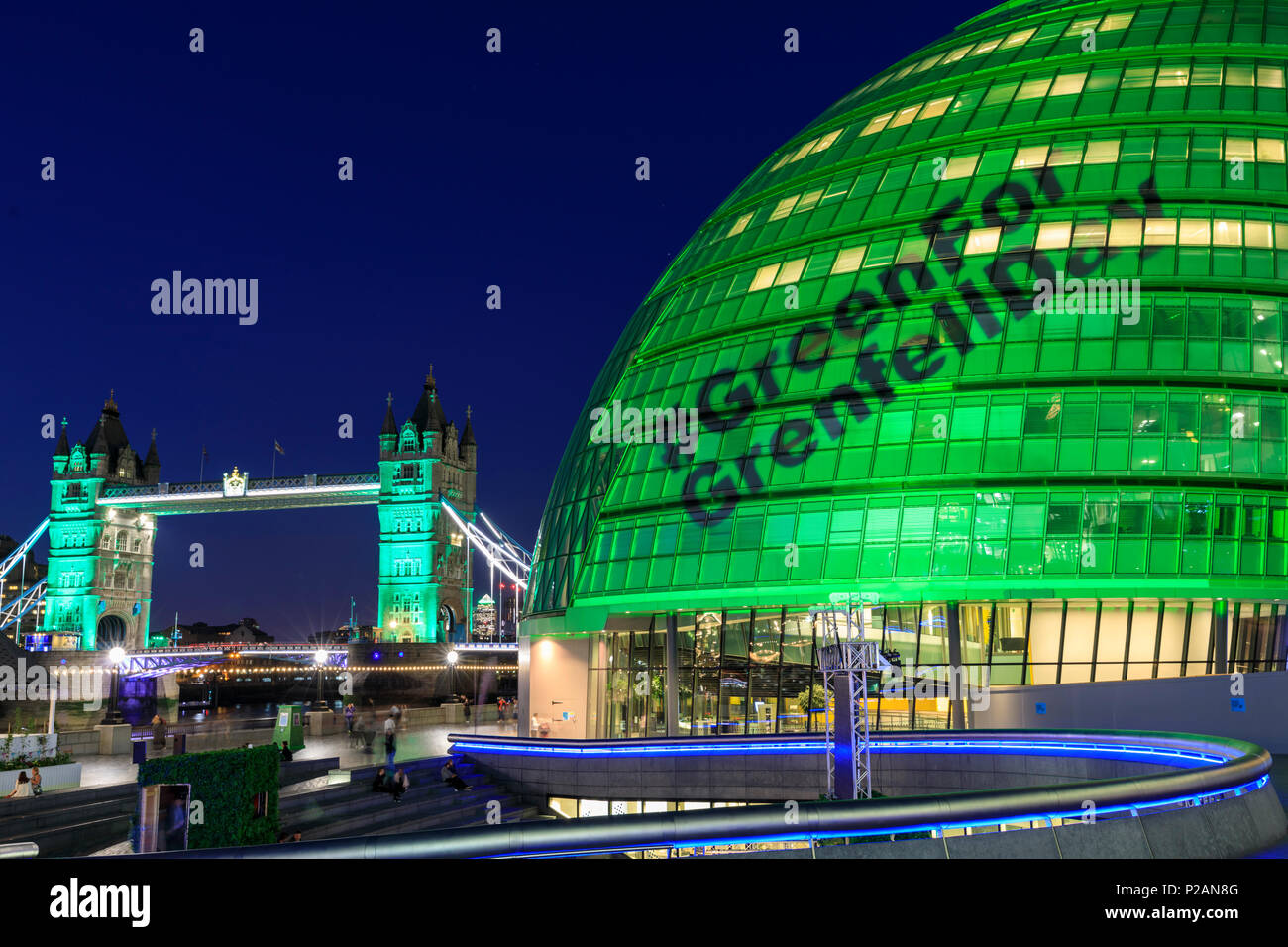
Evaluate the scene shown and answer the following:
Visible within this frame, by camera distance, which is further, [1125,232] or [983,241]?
[983,241]

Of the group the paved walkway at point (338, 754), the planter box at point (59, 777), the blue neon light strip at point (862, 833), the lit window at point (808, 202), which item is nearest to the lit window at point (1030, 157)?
A: the lit window at point (808, 202)

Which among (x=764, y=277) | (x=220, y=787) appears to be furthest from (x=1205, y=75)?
(x=220, y=787)

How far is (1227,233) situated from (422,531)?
509 ft

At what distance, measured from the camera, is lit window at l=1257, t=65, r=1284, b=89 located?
42656 millimetres

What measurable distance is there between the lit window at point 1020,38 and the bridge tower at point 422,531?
143359 mm

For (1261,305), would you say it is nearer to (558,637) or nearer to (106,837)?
(558,637)

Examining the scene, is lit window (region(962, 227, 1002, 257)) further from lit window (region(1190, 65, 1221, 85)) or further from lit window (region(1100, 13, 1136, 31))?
lit window (region(1100, 13, 1136, 31))

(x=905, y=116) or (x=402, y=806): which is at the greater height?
(x=905, y=116)

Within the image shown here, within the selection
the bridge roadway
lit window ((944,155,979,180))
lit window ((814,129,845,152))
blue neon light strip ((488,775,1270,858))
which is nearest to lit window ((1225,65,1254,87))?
lit window ((944,155,979,180))

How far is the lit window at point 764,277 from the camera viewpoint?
45.8 meters

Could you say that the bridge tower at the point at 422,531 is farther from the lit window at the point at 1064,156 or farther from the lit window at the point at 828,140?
the lit window at the point at 1064,156

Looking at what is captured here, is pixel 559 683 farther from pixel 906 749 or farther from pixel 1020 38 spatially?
pixel 1020 38

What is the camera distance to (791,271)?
45.3 meters

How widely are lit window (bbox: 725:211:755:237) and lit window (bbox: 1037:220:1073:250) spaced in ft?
44.4
